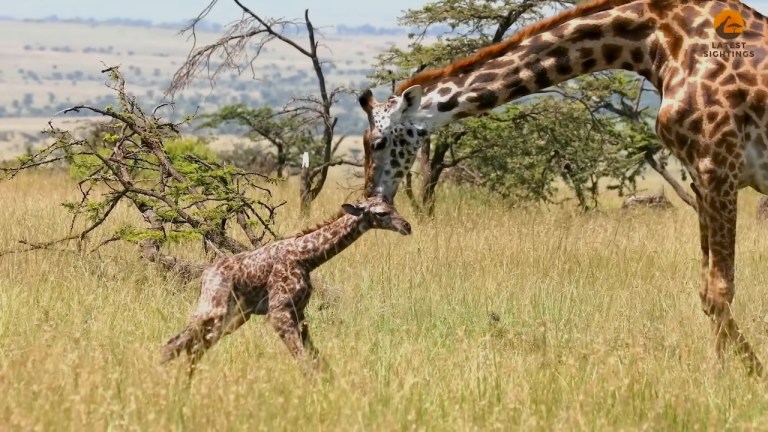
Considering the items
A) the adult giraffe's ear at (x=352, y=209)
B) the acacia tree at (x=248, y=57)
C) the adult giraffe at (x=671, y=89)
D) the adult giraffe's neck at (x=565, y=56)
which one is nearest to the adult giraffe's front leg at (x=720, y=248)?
the adult giraffe at (x=671, y=89)

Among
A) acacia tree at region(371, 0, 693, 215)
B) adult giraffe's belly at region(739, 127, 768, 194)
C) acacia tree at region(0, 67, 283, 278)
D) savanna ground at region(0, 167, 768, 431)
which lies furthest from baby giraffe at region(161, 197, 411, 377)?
acacia tree at region(371, 0, 693, 215)

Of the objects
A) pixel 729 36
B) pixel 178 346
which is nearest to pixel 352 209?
pixel 178 346

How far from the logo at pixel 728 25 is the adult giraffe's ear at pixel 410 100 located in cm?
192

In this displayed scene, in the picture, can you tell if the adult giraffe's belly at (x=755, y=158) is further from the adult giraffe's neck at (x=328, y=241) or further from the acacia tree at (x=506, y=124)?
the acacia tree at (x=506, y=124)

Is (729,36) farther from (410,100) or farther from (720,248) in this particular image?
(410,100)

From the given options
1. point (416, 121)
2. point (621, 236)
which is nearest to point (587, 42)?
point (416, 121)

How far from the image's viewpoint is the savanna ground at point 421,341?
4934 mm

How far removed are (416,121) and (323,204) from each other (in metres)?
8.79

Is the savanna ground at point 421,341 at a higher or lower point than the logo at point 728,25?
lower

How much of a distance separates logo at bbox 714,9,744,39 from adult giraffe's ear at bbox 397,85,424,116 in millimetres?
1916

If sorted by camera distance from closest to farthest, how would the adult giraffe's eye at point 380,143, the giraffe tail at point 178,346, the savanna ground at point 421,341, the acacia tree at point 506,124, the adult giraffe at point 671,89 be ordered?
the savanna ground at point 421,341 → the giraffe tail at point 178,346 → the adult giraffe's eye at point 380,143 → the adult giraffe at point 671,89 → the acacia tree at point 506,124

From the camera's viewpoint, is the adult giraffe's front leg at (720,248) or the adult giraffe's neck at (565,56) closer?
the adult giraffe's front leg at (720,248)

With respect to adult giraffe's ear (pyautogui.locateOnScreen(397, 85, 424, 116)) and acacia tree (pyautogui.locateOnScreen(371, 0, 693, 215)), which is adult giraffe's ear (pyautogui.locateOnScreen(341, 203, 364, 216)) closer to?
adult giraffe's ear (pyautogui.locateOnScreen(397, 85, 424, 116))

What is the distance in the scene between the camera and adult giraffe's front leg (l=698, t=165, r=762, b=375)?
676cm
